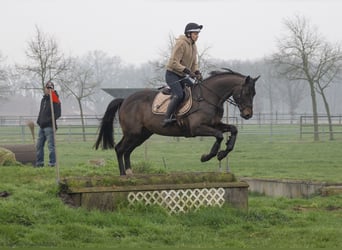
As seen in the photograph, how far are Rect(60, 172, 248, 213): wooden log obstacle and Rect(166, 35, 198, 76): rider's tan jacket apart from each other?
77.2 inches

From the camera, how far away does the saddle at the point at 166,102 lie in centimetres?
1130

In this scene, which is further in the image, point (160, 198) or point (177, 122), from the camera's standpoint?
point (177, 122)

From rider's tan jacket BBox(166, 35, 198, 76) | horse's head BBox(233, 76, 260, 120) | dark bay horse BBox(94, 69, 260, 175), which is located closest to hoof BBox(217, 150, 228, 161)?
dark bay horse BBox(94, 69, 260, 175)

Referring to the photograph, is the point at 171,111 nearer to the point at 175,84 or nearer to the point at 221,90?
the point at 175,84

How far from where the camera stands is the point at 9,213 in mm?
8836

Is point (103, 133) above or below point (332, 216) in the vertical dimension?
above

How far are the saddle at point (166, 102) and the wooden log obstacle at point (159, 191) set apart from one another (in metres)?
1.20

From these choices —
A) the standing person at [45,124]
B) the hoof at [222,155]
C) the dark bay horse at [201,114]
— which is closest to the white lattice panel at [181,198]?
the hoof at [222,155]

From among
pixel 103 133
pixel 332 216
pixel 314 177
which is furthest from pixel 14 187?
pixel 314 177

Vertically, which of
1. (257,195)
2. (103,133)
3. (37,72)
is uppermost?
(37,72)

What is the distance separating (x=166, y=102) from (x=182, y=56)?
0.90 m

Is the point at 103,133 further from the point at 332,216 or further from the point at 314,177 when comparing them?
the point at 314,177

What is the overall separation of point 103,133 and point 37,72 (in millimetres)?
20408

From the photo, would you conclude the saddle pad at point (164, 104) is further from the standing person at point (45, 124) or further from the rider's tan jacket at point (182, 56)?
the standing person at point (45, 124)
